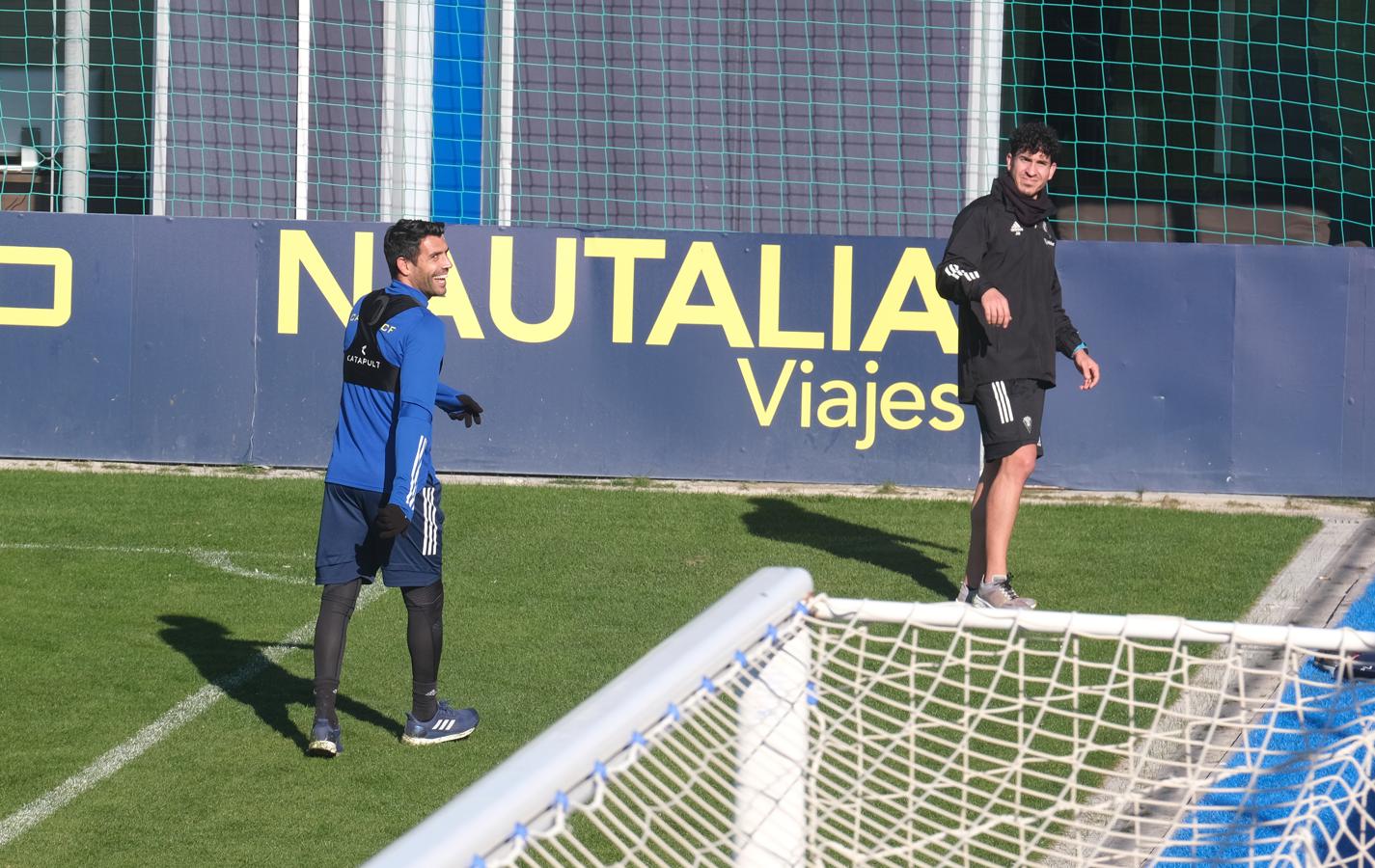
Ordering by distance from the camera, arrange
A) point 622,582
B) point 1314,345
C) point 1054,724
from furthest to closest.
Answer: point 1314,345
point 622,582
point 1054,724

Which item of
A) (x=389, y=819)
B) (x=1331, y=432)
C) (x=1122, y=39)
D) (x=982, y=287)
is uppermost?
(x=1122, y=39)

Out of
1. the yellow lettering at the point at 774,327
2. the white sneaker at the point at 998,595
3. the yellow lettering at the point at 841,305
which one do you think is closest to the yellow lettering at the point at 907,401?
the yellow lettering at the point at 841,305

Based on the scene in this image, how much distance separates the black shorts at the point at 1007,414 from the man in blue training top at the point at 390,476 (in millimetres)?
2663

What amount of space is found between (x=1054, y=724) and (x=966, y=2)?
7.10 m

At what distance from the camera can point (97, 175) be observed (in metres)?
11.5

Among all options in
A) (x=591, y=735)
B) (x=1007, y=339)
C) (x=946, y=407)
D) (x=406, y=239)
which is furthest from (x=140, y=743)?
(x=946, y=407)

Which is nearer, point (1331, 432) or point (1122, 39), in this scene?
point (1331, 432)

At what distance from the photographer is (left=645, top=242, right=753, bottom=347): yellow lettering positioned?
393 inches

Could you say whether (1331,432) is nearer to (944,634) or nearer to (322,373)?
(944,634)

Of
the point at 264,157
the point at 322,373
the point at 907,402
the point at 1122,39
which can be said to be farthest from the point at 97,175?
the point at 1122,39

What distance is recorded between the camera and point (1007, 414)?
23.3ft

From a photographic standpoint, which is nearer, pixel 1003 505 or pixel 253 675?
pixel 253 675

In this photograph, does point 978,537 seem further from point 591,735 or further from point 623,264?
A: point 591,735

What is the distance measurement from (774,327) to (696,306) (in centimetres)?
47
